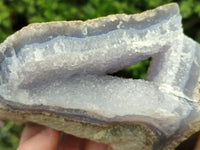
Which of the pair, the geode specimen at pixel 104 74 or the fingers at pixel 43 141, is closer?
the geode specimen at pixel 104 74

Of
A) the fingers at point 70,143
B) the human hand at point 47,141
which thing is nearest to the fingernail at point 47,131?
the human hand at point 47,141

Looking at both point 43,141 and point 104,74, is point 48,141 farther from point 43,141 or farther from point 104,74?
point 104,74

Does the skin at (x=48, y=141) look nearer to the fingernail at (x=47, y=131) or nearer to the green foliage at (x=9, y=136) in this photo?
the fingernail at (x=47, y=131)

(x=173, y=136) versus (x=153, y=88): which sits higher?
(x=153, y=88)

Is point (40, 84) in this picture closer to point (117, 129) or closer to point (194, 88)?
point (117, 129)

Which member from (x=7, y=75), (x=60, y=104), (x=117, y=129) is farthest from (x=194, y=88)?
(x=7, y=75)
